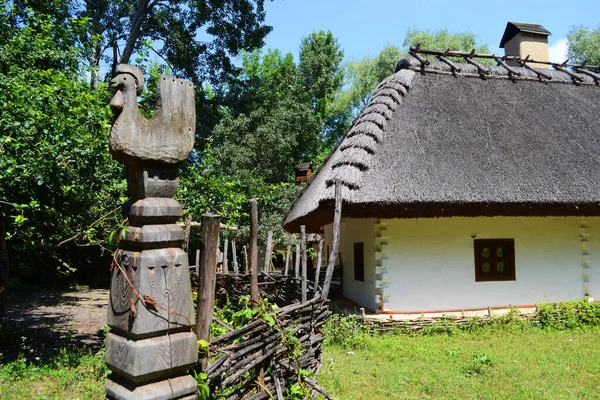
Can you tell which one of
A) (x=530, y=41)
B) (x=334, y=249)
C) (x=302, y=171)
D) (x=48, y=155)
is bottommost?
(x=334, y=249)

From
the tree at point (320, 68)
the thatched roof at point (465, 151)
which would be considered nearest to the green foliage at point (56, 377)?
the thatched roof at point (465, 151)

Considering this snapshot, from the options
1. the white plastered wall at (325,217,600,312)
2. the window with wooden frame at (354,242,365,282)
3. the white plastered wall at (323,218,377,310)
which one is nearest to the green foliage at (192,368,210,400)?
the white plastered wall at (325,217,600,312)

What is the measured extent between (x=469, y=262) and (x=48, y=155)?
7280 millimetres

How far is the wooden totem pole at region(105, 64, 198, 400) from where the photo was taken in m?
2.21

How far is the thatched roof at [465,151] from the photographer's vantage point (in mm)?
7504

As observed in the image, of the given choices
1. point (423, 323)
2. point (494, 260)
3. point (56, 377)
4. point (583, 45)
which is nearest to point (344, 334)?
point (423, 323)

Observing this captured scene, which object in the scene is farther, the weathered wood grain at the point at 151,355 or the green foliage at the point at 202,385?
the green foliage at the point at 202,385

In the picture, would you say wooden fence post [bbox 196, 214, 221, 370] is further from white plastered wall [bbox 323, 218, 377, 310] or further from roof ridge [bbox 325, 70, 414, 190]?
white plastered wall [bbox 323, 218, 377, 310]

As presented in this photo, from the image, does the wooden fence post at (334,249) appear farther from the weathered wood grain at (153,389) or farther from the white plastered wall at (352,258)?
the weathered wood grain at (153,389)

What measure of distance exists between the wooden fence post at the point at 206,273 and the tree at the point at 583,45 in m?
27.3

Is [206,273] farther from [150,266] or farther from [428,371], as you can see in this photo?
[428,371]

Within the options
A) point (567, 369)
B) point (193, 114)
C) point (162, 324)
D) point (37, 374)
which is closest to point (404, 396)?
point (567, 369)

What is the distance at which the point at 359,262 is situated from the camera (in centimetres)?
969

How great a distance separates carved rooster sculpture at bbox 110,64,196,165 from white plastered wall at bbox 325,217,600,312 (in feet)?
20.0
